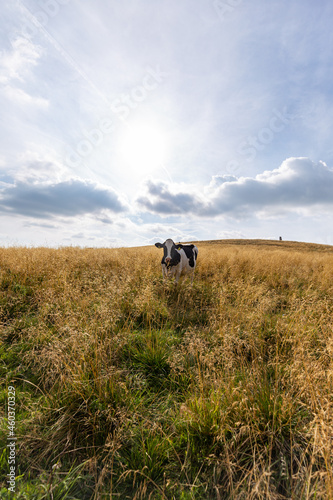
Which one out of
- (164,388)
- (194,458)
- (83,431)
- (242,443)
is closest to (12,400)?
(83,431)

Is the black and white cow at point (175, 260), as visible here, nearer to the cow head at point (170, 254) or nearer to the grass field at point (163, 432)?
the cow head at point (170, 254)

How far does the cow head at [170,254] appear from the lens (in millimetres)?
7585

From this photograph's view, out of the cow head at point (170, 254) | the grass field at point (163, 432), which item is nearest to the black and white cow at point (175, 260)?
the cow head at point (170, 254)

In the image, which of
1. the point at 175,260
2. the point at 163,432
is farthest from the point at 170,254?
the point at 163,432

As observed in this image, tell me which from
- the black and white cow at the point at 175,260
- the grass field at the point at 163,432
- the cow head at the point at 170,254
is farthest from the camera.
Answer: the black and white cow at the point at 175,260

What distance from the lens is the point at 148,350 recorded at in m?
3.48

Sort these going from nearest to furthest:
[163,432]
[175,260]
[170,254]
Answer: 1. [163,432]
2. [175,260]
3. [170,254]

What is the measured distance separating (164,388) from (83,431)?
3.69ft

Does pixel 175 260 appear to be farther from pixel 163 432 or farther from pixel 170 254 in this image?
pixel 163 432

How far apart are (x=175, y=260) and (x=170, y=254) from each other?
30 cm

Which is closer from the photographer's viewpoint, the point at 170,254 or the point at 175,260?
the point at 175,260

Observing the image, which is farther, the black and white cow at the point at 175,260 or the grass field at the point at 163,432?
the black and white cow at the point at 175,260

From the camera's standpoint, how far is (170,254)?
26.3 ft

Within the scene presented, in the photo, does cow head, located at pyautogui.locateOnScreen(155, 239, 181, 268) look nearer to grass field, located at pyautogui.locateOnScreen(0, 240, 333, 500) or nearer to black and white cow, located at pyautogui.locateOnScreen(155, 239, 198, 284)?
black and white cow, located at pyautogui.locateOnScreen(155, 239, 198, 284)
